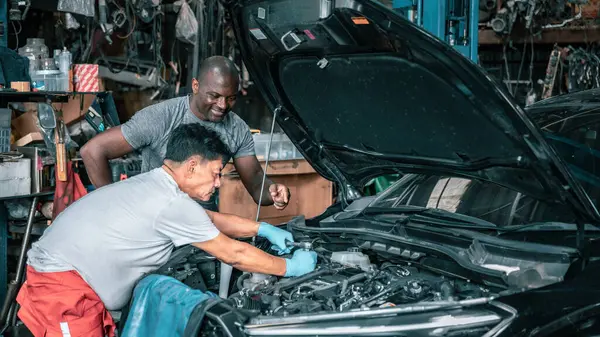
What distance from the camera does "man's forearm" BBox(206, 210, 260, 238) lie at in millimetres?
3326

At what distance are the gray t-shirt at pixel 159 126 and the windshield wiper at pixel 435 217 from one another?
0.99 m

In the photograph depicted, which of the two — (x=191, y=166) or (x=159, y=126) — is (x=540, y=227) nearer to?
(x=191, y=166)

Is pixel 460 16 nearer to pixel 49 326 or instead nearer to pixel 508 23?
pixel 508 23

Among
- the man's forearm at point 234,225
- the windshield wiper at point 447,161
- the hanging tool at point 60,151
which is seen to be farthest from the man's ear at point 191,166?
the hanging tool at point 60,151

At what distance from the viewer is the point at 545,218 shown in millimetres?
2789

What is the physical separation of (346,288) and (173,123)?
1599 mm

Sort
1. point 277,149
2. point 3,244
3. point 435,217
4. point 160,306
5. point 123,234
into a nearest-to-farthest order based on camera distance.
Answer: point 160,306, point 123,234, point 435,217, point 3,244, point 277,149

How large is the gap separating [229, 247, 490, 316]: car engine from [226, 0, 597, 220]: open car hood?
44 cm

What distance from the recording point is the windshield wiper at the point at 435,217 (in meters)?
2.92

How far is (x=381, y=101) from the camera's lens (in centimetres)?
292

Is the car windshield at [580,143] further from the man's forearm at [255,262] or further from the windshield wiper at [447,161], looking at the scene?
the man's forearm at [255,262]

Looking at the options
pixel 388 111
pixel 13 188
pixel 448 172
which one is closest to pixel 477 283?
pixel 448 172

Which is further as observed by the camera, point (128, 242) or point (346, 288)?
point (128, 242)

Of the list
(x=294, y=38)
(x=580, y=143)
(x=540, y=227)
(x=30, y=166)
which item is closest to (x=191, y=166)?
(x=294, y=38)
